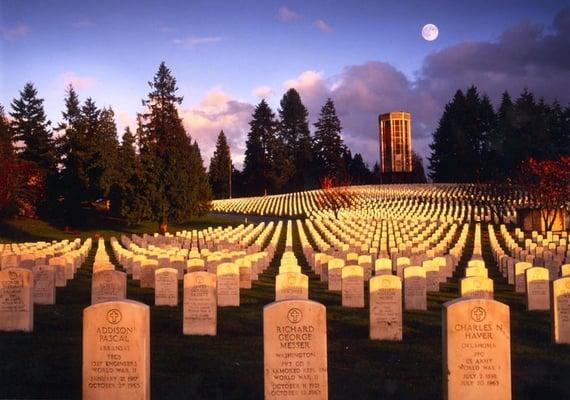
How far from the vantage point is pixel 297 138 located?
108 m

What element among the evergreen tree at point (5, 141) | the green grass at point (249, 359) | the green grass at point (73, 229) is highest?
the evergreen tree at point (5, 141)

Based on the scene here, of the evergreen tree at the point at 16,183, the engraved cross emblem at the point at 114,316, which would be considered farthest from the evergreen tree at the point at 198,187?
the engraved cross emblem at the point at 114,316

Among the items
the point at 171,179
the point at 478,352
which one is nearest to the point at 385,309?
the point at 478,352

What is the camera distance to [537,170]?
44.6 metres

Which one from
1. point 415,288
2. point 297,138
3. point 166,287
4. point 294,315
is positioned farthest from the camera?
point 297,138

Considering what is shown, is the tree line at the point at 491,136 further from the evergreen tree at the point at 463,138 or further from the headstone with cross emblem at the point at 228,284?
the headstone with cross emblem at the point at 228,284

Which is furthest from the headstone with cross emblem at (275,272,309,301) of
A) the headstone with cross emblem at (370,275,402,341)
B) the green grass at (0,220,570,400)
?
the headstone with cross emblem at (370,275,402,341)

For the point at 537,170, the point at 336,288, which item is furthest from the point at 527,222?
the point at 336,288

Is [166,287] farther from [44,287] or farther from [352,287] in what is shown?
[352,287]

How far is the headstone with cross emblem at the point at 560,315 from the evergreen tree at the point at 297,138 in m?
92.2

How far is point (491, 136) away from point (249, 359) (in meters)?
88.2

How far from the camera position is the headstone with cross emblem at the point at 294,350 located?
7566 millimetres

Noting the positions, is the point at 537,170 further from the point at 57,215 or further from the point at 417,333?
the point at 57,215

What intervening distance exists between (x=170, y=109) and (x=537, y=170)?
105 ft
